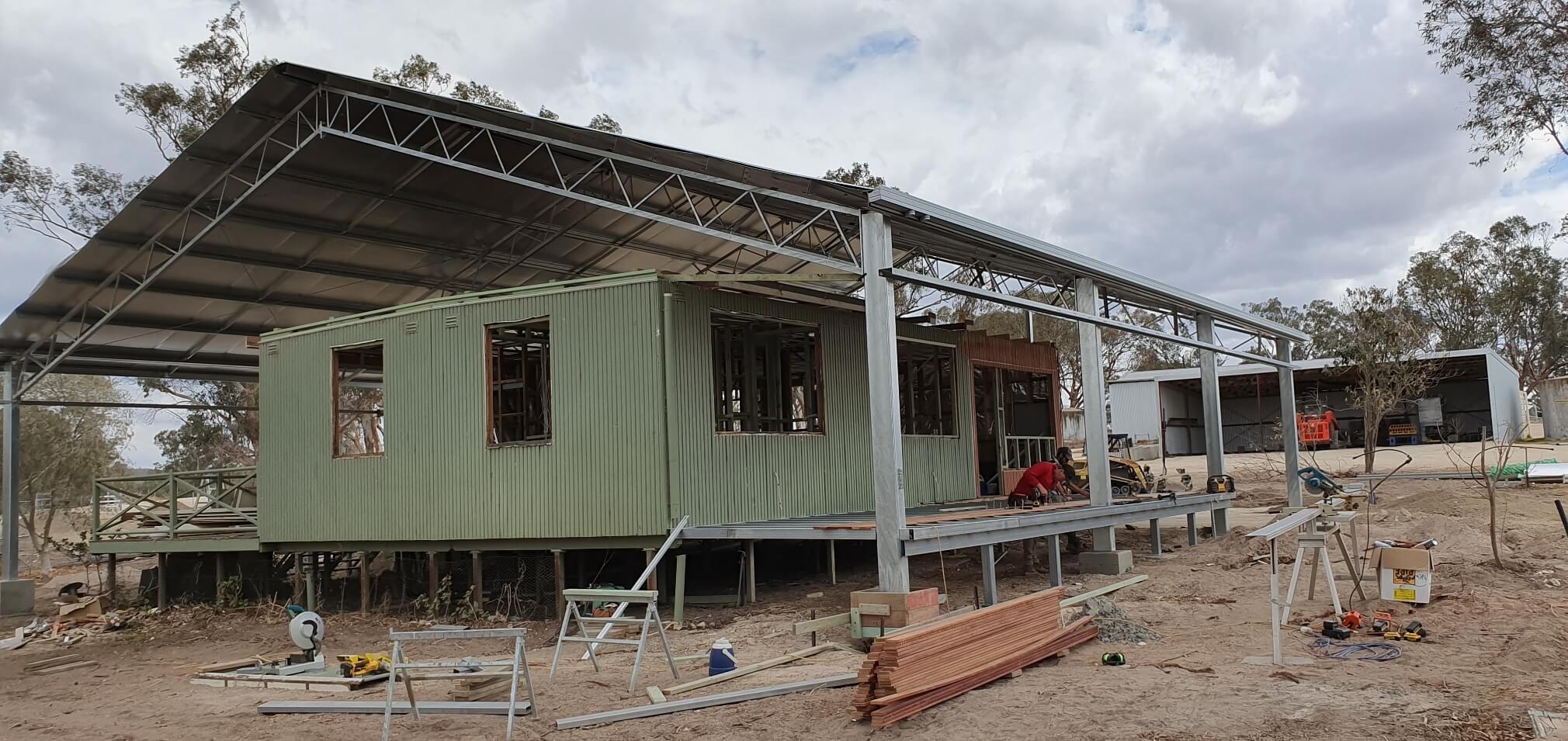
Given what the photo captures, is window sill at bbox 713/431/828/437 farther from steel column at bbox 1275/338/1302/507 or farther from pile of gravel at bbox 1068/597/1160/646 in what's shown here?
steel column at bbox 1275/338/1302/507

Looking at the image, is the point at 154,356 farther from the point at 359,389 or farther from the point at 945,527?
the point at 945,527

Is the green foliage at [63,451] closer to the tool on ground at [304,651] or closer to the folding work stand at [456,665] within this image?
the tool on ground at [304,651]

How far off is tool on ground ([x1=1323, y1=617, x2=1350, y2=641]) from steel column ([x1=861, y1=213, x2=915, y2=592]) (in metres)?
3.47

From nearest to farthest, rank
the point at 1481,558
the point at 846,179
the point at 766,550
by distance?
the point at 1481,558, the point at 766,550, the point at 846,179

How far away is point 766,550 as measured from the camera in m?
14.8

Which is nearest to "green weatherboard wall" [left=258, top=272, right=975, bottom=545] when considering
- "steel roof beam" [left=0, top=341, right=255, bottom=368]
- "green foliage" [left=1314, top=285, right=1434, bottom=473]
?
"steel roof beam" [left=0, top=341, right=255, bottom=368]

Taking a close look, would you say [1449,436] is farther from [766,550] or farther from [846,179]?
[766,550]

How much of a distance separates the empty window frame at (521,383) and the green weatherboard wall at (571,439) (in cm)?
84

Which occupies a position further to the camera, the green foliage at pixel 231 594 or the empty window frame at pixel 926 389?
the green foliage at pixel 231 594

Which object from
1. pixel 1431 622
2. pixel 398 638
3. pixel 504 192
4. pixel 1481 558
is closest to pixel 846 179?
pixel 504 192

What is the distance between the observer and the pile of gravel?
9070 mm

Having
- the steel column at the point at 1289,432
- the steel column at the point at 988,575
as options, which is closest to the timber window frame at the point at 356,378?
the steel column at the point at 988,575

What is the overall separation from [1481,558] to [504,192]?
45.2 feet

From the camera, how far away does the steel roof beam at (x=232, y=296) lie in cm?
1705
